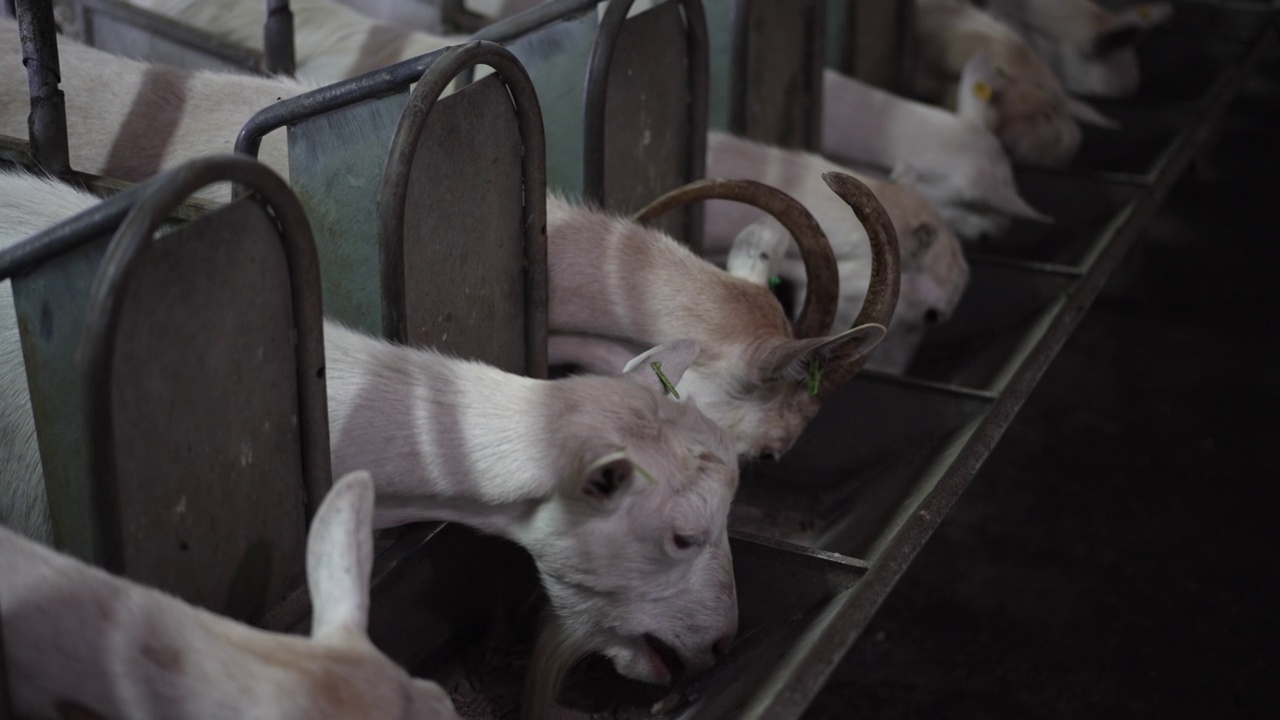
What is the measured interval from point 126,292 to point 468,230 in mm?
1141

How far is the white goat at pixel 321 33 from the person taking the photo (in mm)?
4520

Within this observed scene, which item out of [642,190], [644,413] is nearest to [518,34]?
[642,190]

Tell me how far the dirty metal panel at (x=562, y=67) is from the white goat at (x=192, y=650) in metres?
2.08

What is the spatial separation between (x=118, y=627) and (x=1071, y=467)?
15.6ft

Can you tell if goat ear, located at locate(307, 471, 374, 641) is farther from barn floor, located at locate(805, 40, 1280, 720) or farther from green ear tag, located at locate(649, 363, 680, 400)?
barn floor, located at locate(805, 40, 1280, 720)

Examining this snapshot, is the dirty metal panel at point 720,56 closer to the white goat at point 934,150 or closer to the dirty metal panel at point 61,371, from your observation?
the white goat at point 934,150

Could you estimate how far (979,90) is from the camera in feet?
19.3

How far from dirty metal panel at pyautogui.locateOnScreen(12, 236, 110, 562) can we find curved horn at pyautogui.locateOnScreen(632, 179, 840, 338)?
6.05 ft

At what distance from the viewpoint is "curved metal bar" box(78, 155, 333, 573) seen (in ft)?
6.39

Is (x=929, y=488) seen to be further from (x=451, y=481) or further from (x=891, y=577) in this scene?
(x=451, y=481)

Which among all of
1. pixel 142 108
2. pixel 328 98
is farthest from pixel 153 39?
pixel 328 98

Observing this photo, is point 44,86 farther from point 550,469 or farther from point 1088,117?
point 1088,117

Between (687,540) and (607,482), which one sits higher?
(607,482)

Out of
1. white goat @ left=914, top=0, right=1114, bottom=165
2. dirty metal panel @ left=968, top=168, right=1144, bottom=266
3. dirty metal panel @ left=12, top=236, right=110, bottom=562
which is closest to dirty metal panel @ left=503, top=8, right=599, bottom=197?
dirty metal panel @ left=12, top=236, right=110, bottom=562
